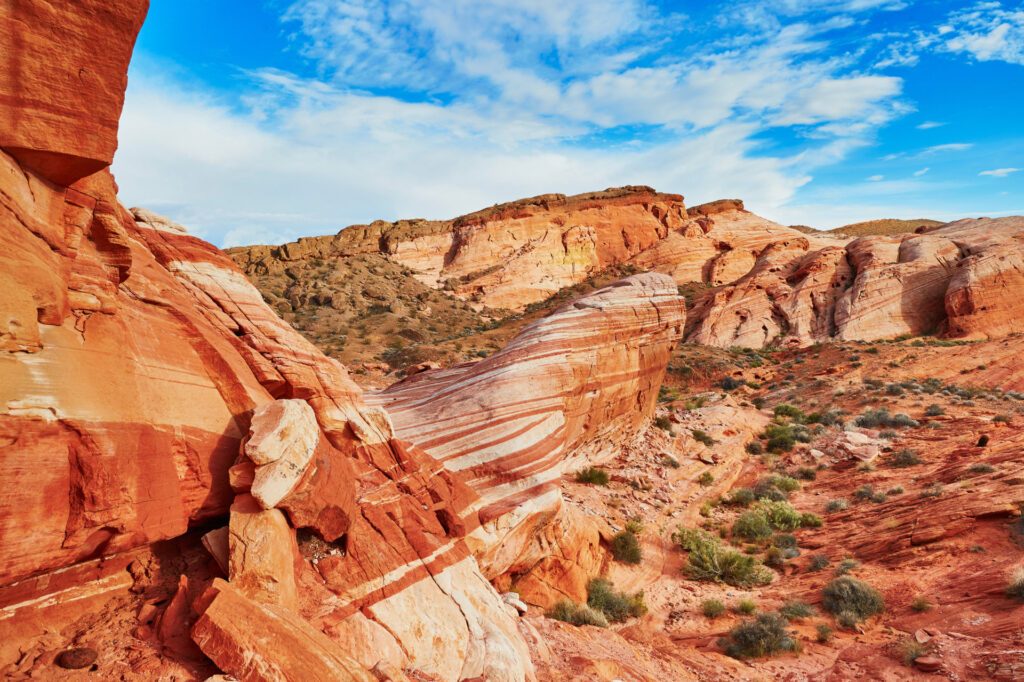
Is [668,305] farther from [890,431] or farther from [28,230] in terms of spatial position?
[28,230]

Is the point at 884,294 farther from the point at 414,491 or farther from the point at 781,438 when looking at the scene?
the point at 414,491

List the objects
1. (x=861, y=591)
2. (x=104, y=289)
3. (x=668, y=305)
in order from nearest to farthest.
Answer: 1. (x=104, y=289)
2. (x=861, y=591)
3. (x=668, y=305)

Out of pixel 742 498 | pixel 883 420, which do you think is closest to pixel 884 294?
pixel 883 420

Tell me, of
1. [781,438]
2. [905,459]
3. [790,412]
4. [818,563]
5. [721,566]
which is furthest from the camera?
[790,412]

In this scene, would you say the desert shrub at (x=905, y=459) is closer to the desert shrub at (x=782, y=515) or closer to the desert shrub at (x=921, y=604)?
the desert shrub at (x=782, y=515)

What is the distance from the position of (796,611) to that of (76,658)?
10.2 meters

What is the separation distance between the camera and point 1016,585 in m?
8.23

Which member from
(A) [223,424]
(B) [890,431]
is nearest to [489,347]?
(B) [890,431]

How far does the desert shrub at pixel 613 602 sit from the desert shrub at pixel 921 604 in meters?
4.36

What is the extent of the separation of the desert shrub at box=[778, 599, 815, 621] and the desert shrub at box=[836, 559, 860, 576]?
1357 mm

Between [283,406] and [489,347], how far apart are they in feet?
91.8

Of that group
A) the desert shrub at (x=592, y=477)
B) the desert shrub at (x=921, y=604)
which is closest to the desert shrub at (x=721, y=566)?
the desert shrub at (x=921, y=604)

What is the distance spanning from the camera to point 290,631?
182 inches

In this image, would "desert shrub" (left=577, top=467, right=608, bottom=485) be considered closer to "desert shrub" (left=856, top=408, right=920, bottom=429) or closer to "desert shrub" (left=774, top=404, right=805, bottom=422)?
"desert shrub" (left=774, top=404, right=805, bottom=422)
